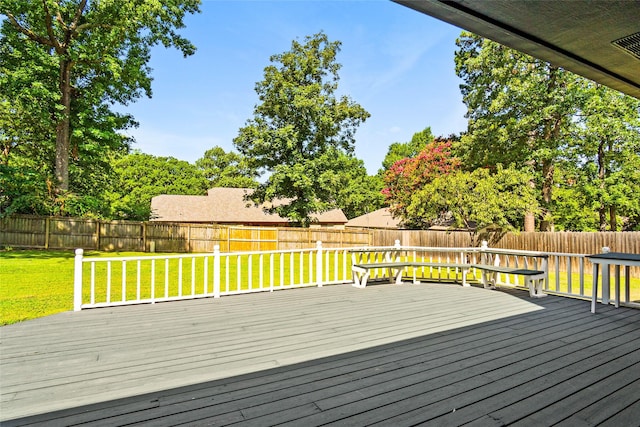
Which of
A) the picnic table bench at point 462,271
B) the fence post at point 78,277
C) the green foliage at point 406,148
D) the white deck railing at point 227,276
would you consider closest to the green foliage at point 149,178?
the green foliage at point 406,148

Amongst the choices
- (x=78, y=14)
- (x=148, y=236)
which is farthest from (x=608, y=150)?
(x=78, y=14)

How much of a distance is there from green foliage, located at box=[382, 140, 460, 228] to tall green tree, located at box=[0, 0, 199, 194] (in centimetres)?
1407

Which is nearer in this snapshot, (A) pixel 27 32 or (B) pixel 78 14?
(A) pixel 27 32

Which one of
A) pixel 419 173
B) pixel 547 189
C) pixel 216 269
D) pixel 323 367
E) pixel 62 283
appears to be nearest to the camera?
pixel 323 367

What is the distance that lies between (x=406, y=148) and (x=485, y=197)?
2629 centimetres

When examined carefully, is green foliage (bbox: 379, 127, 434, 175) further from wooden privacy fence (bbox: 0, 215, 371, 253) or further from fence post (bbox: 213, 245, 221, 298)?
fence post (bbox: 213, 245, 221, 298)

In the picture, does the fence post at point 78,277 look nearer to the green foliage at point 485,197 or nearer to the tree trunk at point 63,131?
the tree trunk at point 63,131

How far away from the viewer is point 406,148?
38844 millimetres

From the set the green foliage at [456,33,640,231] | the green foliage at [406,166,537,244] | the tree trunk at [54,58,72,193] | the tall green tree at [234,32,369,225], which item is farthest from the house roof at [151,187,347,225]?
the green foliage at [456,33,640,231]

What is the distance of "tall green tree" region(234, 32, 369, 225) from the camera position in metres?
18.6

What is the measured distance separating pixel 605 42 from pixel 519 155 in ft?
46.8

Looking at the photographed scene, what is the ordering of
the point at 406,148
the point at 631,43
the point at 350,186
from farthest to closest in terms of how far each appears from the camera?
the point at 406,148
the point at 350,186
the point at 631,43

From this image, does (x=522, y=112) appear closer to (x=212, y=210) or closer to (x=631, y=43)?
(x=631, y=43)

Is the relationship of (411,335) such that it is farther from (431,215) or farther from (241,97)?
(241,97)
